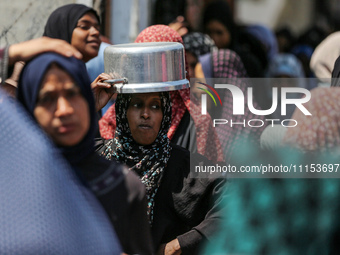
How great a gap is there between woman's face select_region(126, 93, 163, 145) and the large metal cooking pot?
16cm

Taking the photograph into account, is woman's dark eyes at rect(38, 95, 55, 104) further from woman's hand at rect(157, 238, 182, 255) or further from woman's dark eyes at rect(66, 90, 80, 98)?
woman's hand at rect(157, 238, 182, 255)

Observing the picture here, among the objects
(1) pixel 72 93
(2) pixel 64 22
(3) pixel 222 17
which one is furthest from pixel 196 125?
(3) pixel 222 17

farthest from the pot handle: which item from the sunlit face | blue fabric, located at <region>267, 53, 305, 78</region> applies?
blue fabric, located at <region>267, 53, 305, 78</region>

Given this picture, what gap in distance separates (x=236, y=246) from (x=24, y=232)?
1.67 meters

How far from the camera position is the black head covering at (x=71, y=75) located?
187 cm

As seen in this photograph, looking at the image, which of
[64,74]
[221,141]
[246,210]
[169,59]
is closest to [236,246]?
[246,210]

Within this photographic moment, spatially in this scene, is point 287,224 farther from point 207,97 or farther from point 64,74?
point 64,74

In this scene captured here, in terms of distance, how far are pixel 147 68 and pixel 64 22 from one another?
4.46 ft

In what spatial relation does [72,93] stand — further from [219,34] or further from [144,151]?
[219,34]

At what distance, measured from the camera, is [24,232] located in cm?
172

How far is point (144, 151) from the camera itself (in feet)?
9.07

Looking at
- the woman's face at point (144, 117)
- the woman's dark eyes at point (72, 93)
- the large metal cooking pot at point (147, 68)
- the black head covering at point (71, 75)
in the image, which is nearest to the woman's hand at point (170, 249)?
the woman's face at point (144, 117)

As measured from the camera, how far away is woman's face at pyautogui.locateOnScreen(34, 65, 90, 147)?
6.23 feet

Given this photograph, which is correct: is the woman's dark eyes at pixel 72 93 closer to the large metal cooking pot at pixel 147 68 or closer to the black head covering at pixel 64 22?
the large metal cooking pot at pixel 147 68
